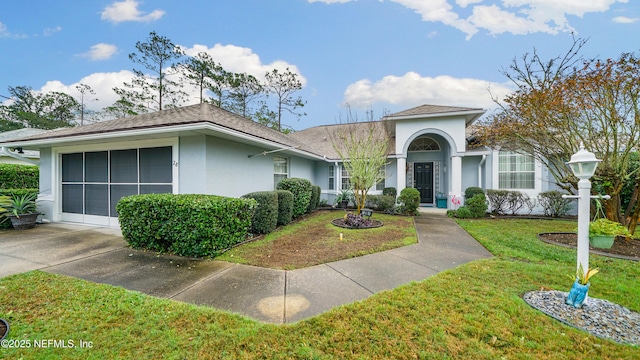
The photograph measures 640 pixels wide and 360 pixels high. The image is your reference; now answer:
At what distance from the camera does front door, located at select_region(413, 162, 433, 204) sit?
13.6 meters

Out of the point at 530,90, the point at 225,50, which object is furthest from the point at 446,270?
the point at 225,50

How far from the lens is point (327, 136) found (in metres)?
16.5

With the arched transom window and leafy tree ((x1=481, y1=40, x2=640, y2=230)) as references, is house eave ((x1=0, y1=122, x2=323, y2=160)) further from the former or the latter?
the arched transom window

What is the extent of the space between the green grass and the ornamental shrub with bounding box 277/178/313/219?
6.45 metres

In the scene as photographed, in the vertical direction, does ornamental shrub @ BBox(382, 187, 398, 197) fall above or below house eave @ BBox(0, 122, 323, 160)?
below

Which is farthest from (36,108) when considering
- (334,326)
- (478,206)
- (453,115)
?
(478,206)

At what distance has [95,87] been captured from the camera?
81.3 feet

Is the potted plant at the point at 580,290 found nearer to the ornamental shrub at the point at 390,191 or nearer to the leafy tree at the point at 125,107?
the ornamental shrub at the point at 390,191

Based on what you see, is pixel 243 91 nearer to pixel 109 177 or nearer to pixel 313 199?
pixel 313 199

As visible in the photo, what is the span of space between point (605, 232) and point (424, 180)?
8380 mm

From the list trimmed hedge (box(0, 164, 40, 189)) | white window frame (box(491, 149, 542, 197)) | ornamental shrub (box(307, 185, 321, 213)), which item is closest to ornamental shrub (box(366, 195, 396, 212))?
ornamental shrub (box(307, 185, 321, 213))

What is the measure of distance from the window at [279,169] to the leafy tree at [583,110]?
8358 mm

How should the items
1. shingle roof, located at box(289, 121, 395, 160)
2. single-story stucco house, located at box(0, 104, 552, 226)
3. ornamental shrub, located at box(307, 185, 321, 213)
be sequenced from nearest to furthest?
single-story stucco house, located at box(0, 104, 552, 226)
ornamental shrub, located at box(307, 185, 321, 213)
shingle roof, located at box(289, 121, 395, 160)

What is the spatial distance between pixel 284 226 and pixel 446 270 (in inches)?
216
